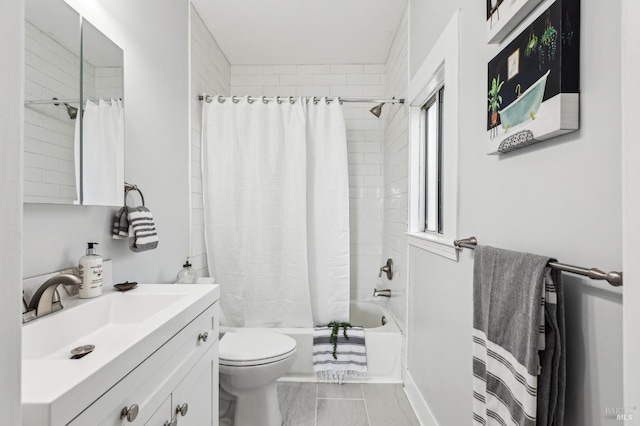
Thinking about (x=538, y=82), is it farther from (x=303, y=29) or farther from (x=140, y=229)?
(x=303, y=29)

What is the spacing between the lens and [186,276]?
2039mm

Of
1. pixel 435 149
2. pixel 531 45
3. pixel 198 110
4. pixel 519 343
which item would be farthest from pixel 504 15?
pixel 198 110

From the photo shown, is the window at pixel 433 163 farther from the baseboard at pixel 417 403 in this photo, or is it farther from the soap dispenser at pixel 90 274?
the soap dispenser at pixel 90 274

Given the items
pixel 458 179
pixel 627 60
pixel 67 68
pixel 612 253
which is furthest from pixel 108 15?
pixel 612 253

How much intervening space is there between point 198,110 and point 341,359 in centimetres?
206

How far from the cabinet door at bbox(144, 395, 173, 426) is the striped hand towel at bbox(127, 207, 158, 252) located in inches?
29.4

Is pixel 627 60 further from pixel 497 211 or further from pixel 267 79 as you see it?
pixel 267 79

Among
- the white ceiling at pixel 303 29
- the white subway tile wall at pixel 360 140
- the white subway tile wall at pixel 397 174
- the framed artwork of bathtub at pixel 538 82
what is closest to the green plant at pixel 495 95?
the framed artwork of bathtub at pixel 538 82

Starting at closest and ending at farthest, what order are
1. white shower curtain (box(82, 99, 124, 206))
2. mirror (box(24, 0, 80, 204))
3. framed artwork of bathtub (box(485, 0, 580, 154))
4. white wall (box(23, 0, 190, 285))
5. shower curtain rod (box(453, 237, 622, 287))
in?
shower curtain rod (box(453, 237, 622, 287)), framed artwork of bathtub (box(485, 0, 580, 154)), mirror (box(24, 0, 80, 204)), white wall (box(23, 0, 190, 285)), white shower curtain (box(82, 99, 124, 206))

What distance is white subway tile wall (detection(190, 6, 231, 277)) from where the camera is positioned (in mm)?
2381

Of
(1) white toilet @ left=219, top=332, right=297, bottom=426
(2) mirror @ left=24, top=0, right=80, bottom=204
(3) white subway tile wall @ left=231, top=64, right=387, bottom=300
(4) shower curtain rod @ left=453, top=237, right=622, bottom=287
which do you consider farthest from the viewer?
(3) white subway tile wall @ left=231, top=64, right=387, bottom=300

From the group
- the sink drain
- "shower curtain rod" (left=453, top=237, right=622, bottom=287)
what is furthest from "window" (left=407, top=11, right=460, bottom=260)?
the sink drain

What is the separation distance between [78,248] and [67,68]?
26.2 inches

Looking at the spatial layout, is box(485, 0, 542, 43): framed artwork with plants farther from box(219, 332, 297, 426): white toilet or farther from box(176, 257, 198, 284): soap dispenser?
box(176, 257, 198, 284): soap dispenser
